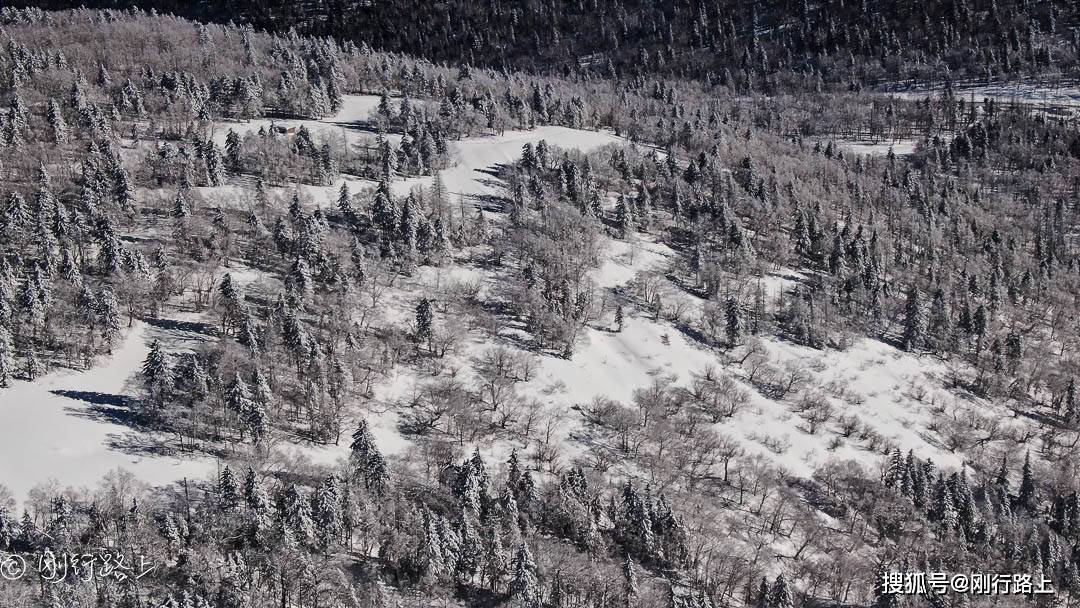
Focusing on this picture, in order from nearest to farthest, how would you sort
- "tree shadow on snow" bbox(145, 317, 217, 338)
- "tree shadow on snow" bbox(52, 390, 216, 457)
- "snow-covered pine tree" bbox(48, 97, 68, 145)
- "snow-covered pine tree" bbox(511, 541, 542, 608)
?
"snow-covered pine tree" bbox(511, 541, 542, 608) < "tree shadow on snow" bbox(52, 390, 216, 457) < "tree shadow on snow" bbox(145, 317, 217, 338) < "snow-covered pine tree" bbox(48, 97, 68, 145)

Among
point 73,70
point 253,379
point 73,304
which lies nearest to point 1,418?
point 73,304

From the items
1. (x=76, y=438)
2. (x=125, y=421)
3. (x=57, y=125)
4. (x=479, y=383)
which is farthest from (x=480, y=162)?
(x=76, y=438)

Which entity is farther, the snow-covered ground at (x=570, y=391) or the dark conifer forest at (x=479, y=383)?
the snow-covered ground at (x=570, y=391)

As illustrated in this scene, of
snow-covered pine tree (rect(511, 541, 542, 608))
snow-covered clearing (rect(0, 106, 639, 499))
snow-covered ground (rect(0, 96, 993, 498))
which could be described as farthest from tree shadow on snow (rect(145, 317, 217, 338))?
snow-covered pine tree (rect(511, 541, 542, 608))

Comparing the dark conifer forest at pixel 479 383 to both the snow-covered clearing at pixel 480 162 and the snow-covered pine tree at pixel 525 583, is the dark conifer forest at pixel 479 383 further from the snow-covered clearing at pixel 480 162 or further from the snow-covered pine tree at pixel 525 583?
the snow-covered clearing at pixel 480 162

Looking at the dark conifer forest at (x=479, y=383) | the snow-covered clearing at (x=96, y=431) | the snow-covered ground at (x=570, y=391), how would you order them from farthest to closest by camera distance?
the snow-covered ground at (x=570, y=391) < the snow-covered clearing at (x=96, y=431) < the dark conifer forest at (x=479, y=383)

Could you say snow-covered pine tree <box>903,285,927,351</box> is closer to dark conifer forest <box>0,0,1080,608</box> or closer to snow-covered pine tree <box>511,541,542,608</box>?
dark conifer forest <box>0,0,1080,608</box>

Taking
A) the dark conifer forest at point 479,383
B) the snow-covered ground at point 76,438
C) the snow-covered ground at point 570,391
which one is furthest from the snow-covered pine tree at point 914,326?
the snow-covered ground at point 76,438

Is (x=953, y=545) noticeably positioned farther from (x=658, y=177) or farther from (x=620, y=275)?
(x=658, y=177)
